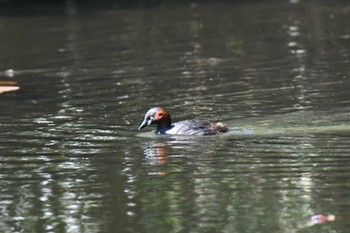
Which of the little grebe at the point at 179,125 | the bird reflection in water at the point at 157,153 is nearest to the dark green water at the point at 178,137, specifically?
the bird reflection in water at the point at 157,153

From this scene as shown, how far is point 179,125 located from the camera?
43.0ft

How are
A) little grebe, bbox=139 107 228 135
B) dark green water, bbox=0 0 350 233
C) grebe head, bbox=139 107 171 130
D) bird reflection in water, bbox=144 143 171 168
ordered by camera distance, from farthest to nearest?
grebe head, bbox=139 107 171 130 → little grebe, bbox=139 107 228 135 → bird reflection in water, bbox=144 143 171 168 → dark green water, bbox=0 0 350 233

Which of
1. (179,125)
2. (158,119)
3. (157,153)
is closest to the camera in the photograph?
(157,153)

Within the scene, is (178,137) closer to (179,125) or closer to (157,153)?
(179,125)

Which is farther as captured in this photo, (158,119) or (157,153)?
(158,119)

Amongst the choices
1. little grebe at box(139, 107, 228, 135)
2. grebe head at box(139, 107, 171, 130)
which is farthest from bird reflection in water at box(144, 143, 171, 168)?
grebe head at box(139, 107, 171, 130)

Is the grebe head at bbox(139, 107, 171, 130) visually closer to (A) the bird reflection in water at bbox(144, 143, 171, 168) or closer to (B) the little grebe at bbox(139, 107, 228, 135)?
(B) the little grebe at bbox(139, 107, 228, 135)

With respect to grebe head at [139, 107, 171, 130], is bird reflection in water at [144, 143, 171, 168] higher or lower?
lower

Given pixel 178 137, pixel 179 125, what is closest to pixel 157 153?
pixel 178 137

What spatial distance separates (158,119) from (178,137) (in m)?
0.38

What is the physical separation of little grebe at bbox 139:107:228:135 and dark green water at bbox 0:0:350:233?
0.14 metres

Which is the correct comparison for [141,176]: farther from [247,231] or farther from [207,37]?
Result: [207,37]

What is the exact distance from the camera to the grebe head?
13.2 metres

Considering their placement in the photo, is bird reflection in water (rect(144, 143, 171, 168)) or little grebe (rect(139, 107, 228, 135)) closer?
bird reflection in water (rect(144, 143, 171, 168))
